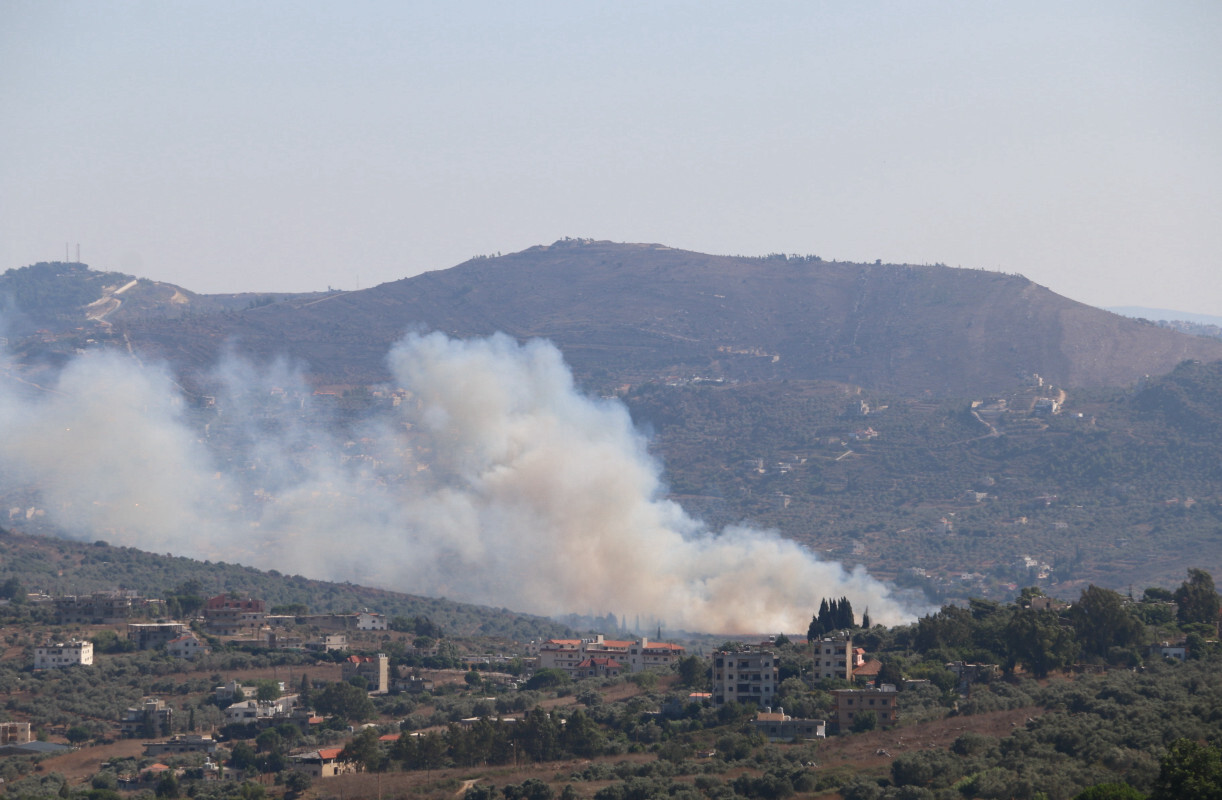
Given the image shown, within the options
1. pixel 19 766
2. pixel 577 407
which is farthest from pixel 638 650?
pixel 577 407

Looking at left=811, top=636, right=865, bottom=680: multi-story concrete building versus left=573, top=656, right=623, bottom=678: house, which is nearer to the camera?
left=811, top=636, right=865, bottom=680: multi-story concrete building

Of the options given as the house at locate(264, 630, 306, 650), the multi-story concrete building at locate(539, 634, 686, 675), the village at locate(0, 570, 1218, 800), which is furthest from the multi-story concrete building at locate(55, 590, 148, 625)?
the multi-story concrete building at locate(539, 634, 686, 675)

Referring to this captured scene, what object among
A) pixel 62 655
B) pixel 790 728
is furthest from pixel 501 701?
pixel 62 655

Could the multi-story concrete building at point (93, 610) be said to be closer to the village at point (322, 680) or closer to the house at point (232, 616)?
the village at point (322, 680)

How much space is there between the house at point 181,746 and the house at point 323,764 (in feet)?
25.4

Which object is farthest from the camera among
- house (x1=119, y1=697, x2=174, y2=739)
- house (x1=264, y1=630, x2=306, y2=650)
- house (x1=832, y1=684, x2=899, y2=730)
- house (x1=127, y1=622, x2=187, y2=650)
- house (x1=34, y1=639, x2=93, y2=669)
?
house (x1=264, y1=630, x2=306, y2=650)

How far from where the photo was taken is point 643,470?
634 feet

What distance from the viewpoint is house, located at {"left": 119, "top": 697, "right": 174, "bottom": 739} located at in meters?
93.4

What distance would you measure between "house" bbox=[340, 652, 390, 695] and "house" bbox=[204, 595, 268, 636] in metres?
12.1

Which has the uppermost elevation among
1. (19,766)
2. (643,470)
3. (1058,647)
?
(643,470)

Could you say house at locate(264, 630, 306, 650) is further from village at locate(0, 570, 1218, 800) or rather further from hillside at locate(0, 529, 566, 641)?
hillside at locate(0, 529, 566, 641)

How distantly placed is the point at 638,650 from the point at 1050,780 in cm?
5264

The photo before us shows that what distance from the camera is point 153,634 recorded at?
114688 millimetres

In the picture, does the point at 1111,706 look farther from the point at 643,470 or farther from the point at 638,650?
the point at 643,470
